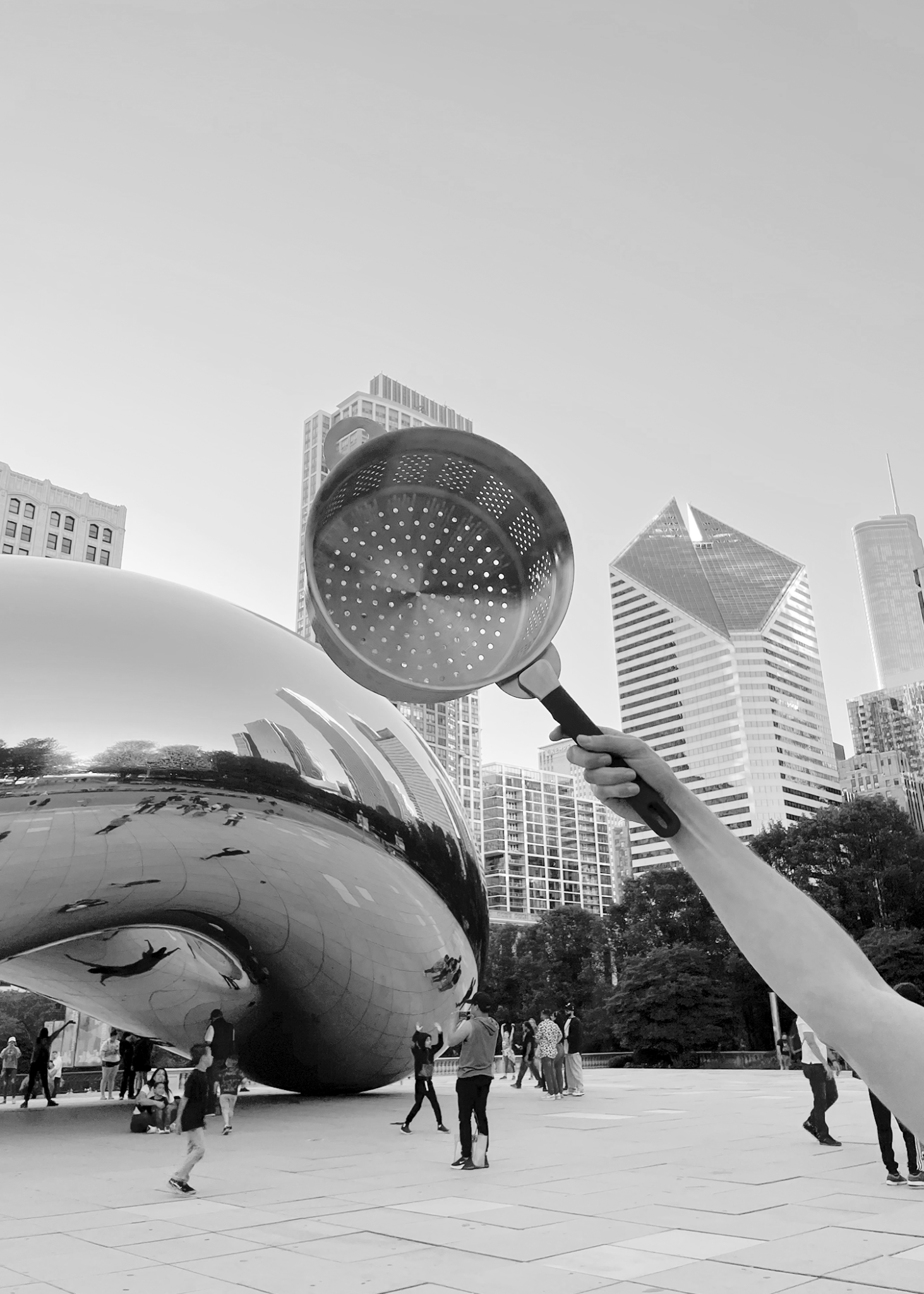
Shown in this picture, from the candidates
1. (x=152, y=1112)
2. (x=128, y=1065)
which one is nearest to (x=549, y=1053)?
(x=128, y=1065)

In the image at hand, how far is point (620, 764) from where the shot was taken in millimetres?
1844

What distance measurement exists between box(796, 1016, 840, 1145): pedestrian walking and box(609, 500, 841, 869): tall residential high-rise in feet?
423

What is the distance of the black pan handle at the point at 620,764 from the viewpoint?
1.79 metres

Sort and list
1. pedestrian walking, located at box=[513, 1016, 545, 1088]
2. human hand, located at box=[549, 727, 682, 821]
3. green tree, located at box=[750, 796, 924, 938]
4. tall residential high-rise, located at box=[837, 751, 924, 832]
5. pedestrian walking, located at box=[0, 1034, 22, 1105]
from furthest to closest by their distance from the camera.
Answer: tall residential high-rise, located at box=[837, 751, 924, 832] → green tree, located at box=[750, 796, 924, 938] → pedestrian walking, located at box=[513, 1016, 545, 1088] → pedestrian walking, located at box=[0, 1034, 22, 1105] → human hand, located at box=[549, 727, 682, 821]

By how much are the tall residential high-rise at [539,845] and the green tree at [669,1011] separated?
13278 cm

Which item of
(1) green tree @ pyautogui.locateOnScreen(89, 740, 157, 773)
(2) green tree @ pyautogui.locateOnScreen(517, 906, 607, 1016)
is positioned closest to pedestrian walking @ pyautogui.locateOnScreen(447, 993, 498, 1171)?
(1) green tree @ pyautogui.locateOnScreen(89, 740, 157, 773)

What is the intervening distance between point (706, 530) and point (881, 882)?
141m

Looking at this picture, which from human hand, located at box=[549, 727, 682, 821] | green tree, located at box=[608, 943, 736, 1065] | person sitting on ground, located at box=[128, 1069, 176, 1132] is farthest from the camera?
green tree, located at box=[608, 943, 736, 1065]

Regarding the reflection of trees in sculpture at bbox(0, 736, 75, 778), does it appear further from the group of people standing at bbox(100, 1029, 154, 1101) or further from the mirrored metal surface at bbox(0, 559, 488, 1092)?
the group of people standing at bbox(100, 1029, 154, 1101)

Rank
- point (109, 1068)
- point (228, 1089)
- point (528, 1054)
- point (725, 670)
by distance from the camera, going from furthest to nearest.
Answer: point (725, 670), point (528, 1054), point (109, 1068), point (228, 1089)

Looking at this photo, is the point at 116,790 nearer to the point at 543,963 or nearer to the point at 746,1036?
the point at 746,1036

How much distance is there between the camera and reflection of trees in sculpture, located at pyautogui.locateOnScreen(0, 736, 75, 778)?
8.04 metres

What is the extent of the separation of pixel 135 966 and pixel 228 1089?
89.1 inches

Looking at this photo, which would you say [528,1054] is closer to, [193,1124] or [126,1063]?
[126,1063]
